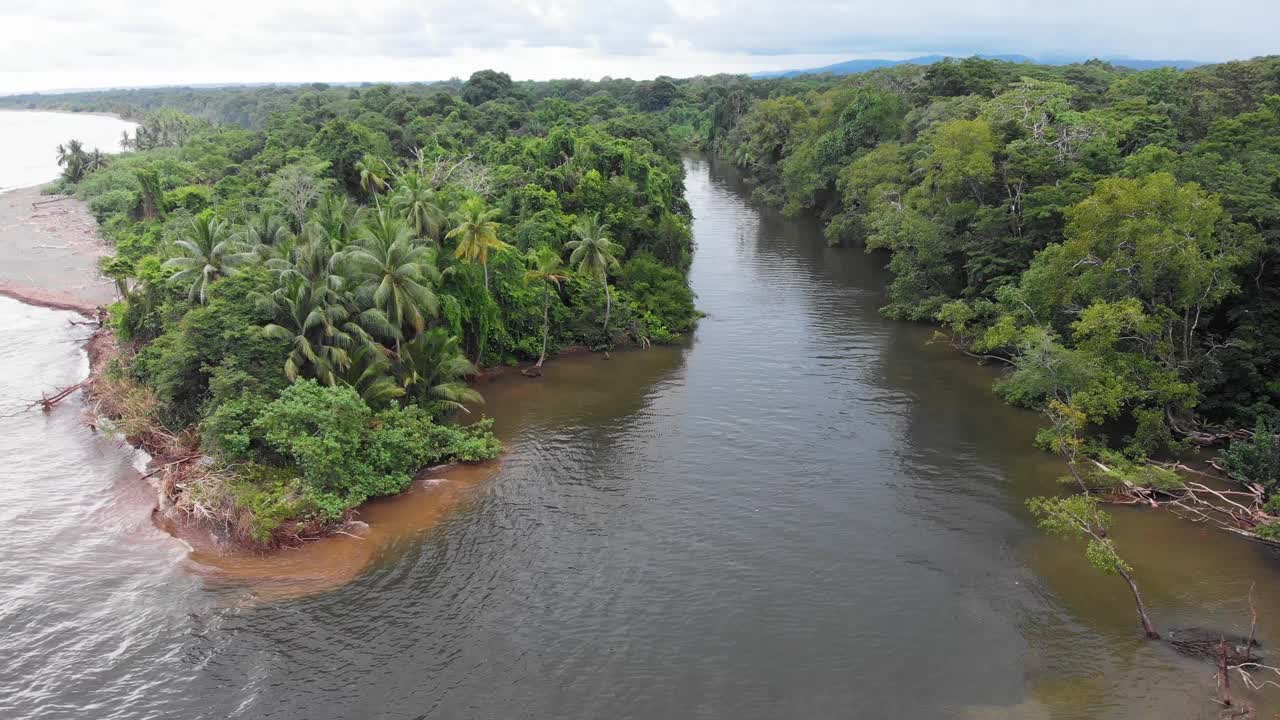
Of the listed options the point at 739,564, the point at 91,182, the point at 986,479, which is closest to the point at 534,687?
the point at 739,564

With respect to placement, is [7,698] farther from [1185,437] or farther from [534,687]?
[1185,437]

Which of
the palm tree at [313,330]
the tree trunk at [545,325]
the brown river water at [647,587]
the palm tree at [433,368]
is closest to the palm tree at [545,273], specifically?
the tree trunk at [545,325]

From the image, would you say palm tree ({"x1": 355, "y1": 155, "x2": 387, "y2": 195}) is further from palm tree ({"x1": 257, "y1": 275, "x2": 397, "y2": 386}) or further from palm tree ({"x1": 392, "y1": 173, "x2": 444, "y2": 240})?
palm tree ({"x1": 257, "y1": 275, "x2": 397, "y2": 386})

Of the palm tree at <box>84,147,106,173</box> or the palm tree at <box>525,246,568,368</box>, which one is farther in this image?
the palm tree at <box>84,147,106,173</box>

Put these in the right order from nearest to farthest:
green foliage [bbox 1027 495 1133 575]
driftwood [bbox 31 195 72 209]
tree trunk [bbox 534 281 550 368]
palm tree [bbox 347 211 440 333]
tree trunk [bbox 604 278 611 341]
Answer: green foliage [bbox 1027 495 1133 575]
palm tree [bbox 347 211 440 333]
tree trunk [bbox 534 281 550 368]
tree trunk [bbox 604 278 611 341]
driftwood [bbox 31 195 72 209]

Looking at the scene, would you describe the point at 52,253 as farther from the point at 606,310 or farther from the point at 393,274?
the point at 393,274

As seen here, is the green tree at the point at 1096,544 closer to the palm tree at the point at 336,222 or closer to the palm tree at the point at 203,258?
the palm tree at the point at 336,222

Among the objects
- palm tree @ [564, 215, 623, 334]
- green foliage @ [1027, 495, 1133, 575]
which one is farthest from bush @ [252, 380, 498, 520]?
green foliage @ [1027, 495, 1133, 575]
